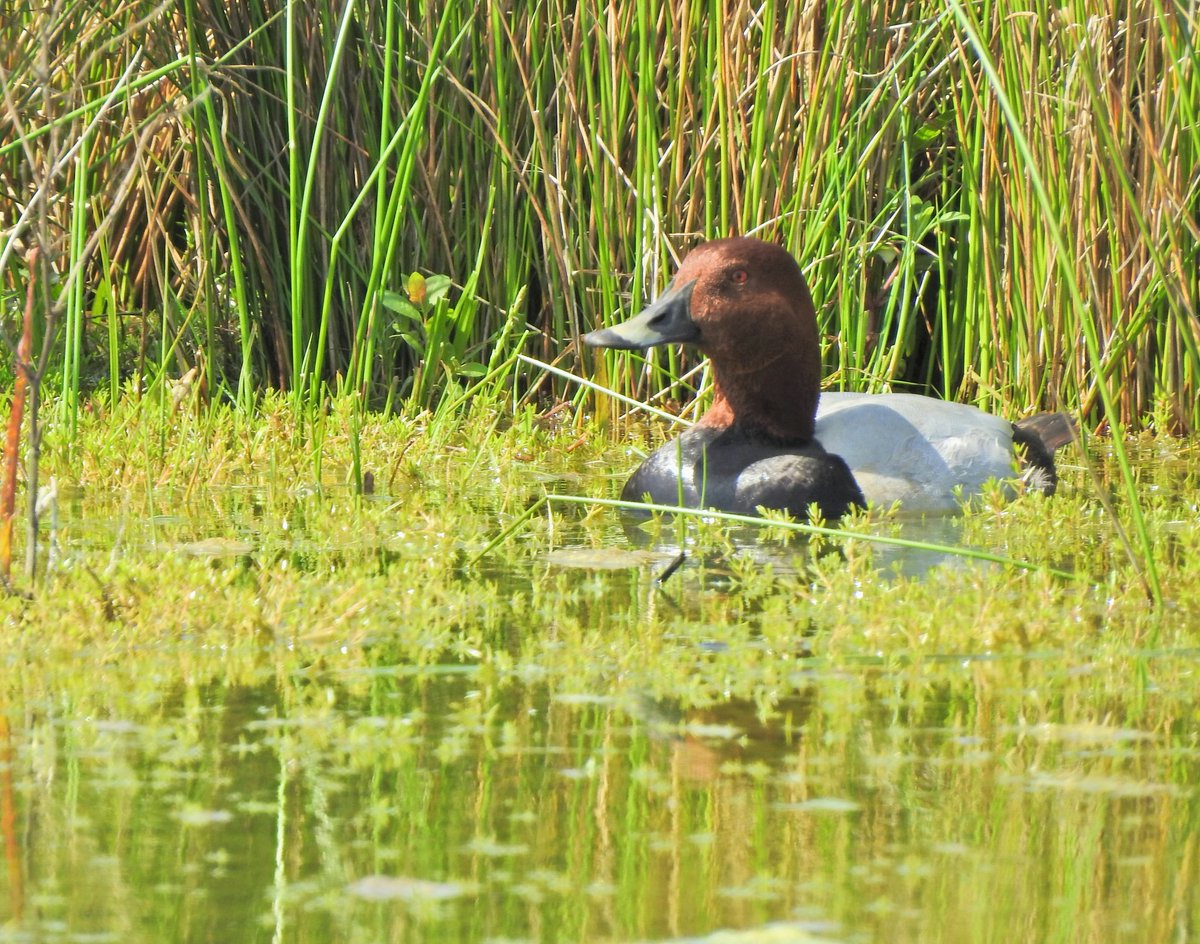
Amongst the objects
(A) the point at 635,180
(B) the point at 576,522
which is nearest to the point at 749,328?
(B) the point at 576,522

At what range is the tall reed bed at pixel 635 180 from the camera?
17.3ft

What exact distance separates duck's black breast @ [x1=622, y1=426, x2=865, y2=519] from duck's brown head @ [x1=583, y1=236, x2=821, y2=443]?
111 millimetres

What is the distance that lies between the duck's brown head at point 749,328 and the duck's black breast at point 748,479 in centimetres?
11

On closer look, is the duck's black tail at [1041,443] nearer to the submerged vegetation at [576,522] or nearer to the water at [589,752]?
the submerged vegetation at [576,522]

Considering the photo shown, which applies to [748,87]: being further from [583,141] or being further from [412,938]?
[412,938]

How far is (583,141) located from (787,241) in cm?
74

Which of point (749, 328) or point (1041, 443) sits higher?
point (749, 328)

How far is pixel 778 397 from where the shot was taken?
16.0 ft

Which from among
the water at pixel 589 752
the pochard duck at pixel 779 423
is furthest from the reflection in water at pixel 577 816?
the pochard duck at pixel 779 423

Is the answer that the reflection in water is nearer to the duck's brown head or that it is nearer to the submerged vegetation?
the submerged vegetation

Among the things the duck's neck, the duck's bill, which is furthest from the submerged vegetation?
the duck's neck

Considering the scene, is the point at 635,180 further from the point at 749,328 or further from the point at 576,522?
the point at 576,522

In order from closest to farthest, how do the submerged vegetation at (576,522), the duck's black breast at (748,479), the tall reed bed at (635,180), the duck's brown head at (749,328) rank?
the submerged vegetation at (576,522) < the duck's black breast at (748,479) < the duck's brown head at (749,328) < the tall reed bed at (635,180)

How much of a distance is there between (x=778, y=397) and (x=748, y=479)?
36cm
